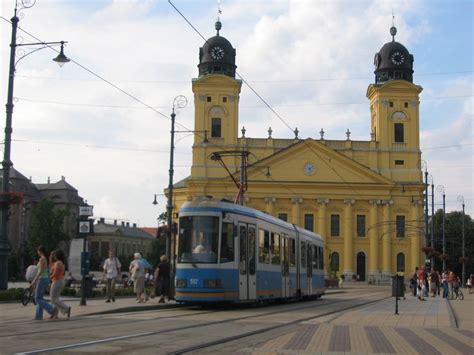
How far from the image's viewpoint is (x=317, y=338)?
14734 mm

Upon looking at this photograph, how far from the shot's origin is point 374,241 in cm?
9125

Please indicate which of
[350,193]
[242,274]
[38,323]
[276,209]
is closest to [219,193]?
[276,209]

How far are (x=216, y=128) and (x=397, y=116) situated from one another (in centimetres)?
2141

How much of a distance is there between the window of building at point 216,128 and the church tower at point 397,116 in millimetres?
18902

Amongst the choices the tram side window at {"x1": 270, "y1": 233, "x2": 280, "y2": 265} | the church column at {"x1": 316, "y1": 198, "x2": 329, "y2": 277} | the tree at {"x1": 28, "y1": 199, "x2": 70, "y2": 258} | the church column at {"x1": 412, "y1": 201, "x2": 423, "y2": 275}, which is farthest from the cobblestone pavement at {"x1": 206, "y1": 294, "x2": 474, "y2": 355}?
the church column at {"x1": 412, "y1": 201, "x2": 423, "y2": 275}

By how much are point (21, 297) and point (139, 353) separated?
514 inches

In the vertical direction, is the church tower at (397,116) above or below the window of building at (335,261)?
above

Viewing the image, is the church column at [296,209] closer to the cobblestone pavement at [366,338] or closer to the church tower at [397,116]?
the church tower at [397,116]

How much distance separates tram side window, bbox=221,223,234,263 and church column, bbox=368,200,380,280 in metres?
69.2

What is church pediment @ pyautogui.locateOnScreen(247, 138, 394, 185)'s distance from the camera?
9088 centimetres

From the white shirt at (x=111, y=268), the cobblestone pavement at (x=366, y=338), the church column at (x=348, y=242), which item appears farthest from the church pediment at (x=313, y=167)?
the cobblestone pavement at (x=366, y=338)

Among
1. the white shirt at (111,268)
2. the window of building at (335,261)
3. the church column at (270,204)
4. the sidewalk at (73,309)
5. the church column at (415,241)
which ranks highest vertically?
the church column at (270,204)

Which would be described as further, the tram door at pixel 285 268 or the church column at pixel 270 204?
the church column at pixel 270 204

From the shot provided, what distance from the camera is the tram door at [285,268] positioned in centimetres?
2814
